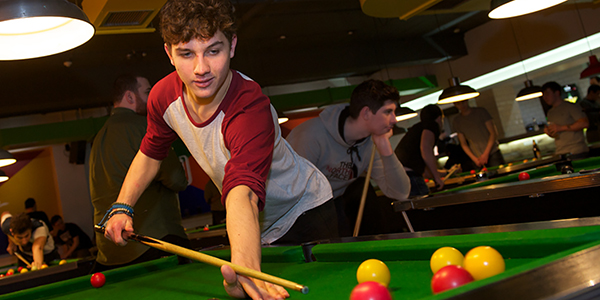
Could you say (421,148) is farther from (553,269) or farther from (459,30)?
(459,30)

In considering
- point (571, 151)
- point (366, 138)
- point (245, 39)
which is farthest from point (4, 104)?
point (571, 151)

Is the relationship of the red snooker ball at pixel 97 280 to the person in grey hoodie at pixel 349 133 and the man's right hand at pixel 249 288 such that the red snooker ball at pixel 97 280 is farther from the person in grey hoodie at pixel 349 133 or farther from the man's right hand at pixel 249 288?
the person in grey hoodie at pixel 349 133

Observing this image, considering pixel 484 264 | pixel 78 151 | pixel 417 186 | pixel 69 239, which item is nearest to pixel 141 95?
pixel 484 264

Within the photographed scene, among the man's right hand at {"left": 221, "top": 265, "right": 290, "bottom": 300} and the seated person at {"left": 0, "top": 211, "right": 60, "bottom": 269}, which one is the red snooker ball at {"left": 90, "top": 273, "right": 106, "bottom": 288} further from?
the seated person at {"left": 0, "top": 211, "right": 60, "bottom": 269}

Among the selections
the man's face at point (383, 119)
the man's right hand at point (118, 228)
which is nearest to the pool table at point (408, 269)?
the man's right hand at point (118, 228)

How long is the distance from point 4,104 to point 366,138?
22.0 feet

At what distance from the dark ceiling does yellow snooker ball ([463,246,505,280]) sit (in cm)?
444

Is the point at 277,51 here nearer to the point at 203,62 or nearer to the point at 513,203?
the point at 513,203

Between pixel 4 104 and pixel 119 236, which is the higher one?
pixel 4 104

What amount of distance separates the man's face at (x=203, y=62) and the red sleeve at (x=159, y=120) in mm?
322

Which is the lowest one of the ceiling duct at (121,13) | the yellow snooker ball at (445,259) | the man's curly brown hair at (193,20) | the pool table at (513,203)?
the pool table at (513,203)

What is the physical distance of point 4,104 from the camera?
301 inches

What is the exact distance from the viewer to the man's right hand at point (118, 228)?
70.9 inches

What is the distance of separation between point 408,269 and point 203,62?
91 cm
